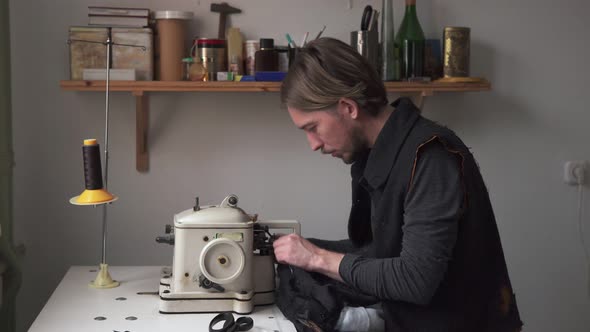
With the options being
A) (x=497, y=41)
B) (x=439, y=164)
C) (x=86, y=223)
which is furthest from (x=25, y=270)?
(x=497, y=41)

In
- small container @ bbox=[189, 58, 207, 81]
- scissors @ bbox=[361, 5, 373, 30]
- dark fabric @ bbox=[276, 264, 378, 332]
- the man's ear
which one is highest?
scissors @ bbox=[361, 5, 373, 30]

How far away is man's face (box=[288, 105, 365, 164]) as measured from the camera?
1844 millimetres

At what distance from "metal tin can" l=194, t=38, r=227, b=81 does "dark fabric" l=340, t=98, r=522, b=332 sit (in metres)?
0.90

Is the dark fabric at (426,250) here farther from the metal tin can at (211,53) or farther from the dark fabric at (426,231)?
the metal tin can at (211,53)

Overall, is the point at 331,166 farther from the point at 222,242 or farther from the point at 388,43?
the point at 222,242

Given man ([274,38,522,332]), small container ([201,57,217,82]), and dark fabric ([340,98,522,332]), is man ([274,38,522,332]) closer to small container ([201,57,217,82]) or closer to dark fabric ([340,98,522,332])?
dark fabric ([340,98,522,332])

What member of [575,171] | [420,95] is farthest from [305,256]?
[575,171]

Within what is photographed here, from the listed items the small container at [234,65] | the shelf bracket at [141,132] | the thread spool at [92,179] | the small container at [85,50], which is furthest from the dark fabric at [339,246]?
the small container at [85,50]

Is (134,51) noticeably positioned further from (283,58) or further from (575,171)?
(575,171)

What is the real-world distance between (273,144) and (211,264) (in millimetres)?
894

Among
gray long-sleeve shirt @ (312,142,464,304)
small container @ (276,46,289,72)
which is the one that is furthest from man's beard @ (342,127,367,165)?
small container @ (276,46,289,72)

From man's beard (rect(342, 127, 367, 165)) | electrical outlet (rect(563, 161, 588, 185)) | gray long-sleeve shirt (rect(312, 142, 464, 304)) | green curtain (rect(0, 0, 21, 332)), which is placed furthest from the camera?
electrical outlet (rect(563, 161, 588, 185))

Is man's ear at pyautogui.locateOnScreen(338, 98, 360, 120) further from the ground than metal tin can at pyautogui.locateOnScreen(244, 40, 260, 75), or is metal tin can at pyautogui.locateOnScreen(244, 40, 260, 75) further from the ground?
metal tin can at pyautogui.locateOnScreen(244, 40, 260, 75)

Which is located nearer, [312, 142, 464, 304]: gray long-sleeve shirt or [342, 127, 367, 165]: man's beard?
[312, 142, 464, 304]: gray long-sleeve shirt
